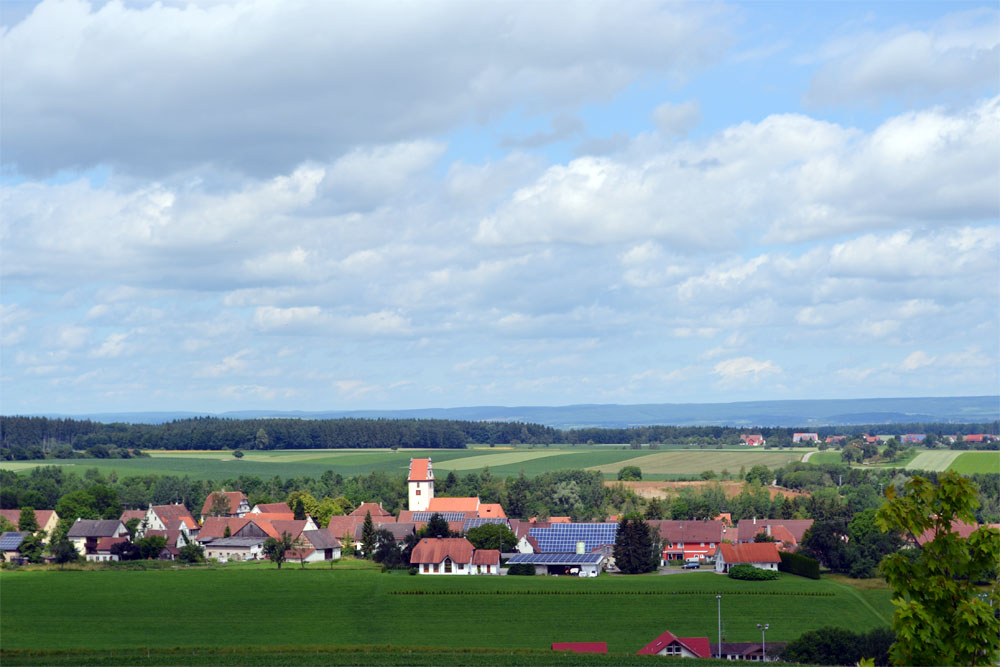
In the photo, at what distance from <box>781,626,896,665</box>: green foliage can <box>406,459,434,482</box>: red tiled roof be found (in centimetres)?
6494

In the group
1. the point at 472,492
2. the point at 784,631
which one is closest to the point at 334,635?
the point at 784,631

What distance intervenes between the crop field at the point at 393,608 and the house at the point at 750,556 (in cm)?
314

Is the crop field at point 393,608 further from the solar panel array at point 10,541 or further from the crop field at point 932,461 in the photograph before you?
the crop field at point 932,461

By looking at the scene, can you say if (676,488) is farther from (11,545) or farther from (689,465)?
(11,545)

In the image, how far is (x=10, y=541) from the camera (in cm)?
8575

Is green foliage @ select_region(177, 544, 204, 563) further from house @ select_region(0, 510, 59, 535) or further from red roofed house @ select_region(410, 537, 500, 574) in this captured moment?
house @ select_region(0, 510, 59, 535)

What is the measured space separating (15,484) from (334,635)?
273 feet

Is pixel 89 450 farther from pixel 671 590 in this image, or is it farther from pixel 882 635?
pixel 882 635

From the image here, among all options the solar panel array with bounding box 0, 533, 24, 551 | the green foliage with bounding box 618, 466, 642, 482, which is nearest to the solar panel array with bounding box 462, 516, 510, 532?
the solar panel array with bounding box 0, 533, 24, 551

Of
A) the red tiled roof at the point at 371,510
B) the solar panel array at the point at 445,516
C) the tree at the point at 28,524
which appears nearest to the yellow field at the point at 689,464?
the red tiled roof at the point at 371,510

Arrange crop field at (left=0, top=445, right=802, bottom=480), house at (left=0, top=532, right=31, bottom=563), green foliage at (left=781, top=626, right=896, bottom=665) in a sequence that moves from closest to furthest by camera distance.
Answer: green foliage at (left=781, top=626, right=896, bottom=665) → house at (left=0, top=532, right=31, bottom=563) → crop field at (left=0, top=445, right=802, bottom=480)

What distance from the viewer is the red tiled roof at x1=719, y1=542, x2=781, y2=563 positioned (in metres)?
74.9

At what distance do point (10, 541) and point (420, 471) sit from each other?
1555 inches

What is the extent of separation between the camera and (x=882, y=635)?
45.6 metres
